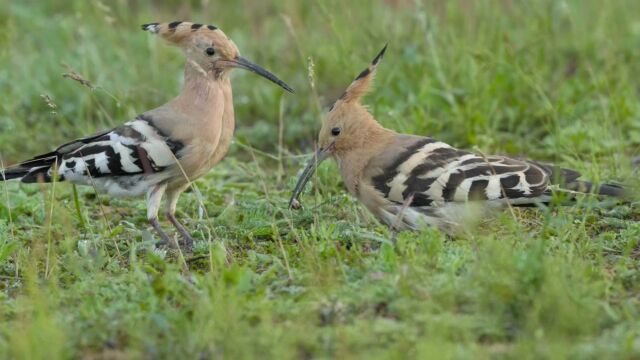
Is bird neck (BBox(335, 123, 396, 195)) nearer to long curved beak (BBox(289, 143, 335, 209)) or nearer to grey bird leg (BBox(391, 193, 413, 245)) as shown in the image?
long curved beak (BBox(289, 143, 335, 209))

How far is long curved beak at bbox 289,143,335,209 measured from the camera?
14.6 ft

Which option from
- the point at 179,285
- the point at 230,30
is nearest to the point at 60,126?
the point at 230,30

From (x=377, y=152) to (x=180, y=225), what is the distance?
86cm

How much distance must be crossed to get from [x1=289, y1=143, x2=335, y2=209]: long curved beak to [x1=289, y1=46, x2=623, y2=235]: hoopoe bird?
0.34 feet

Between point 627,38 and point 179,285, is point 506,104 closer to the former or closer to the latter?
point 627,38

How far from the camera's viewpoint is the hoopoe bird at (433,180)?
3910mm

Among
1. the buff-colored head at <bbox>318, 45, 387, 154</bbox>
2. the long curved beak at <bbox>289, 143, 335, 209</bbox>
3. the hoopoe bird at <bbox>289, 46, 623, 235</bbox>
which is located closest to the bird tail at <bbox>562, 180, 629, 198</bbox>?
the hoopoe bird at <bbox>289, 46, 623, 235</bbox>

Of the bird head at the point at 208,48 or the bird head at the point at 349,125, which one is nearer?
the bird head at the point at 349,125

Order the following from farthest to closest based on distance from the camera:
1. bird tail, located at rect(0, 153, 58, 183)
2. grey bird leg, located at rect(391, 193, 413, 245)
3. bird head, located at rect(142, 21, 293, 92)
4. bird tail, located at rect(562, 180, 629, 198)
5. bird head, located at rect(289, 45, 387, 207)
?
bird head, located at rect(142, 21, 293, 92) → bird tail, located at rect(0, 153, 58, 183) → bird head, located at rect(289, 45, 387, 207) → bird tail, located at rect(562, 180, 629, 198) → grey bird leg, located at rect(391, 193, 413, 245)

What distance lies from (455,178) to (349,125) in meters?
0.59

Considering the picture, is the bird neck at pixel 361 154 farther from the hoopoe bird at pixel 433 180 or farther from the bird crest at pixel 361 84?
the bird crest at pixel 361 84

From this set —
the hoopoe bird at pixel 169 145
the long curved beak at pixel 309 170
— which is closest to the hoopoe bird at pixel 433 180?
the long curved beak at pixel 309 170

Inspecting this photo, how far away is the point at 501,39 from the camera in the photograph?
589 cm

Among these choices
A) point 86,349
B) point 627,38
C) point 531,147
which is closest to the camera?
point 86,349
